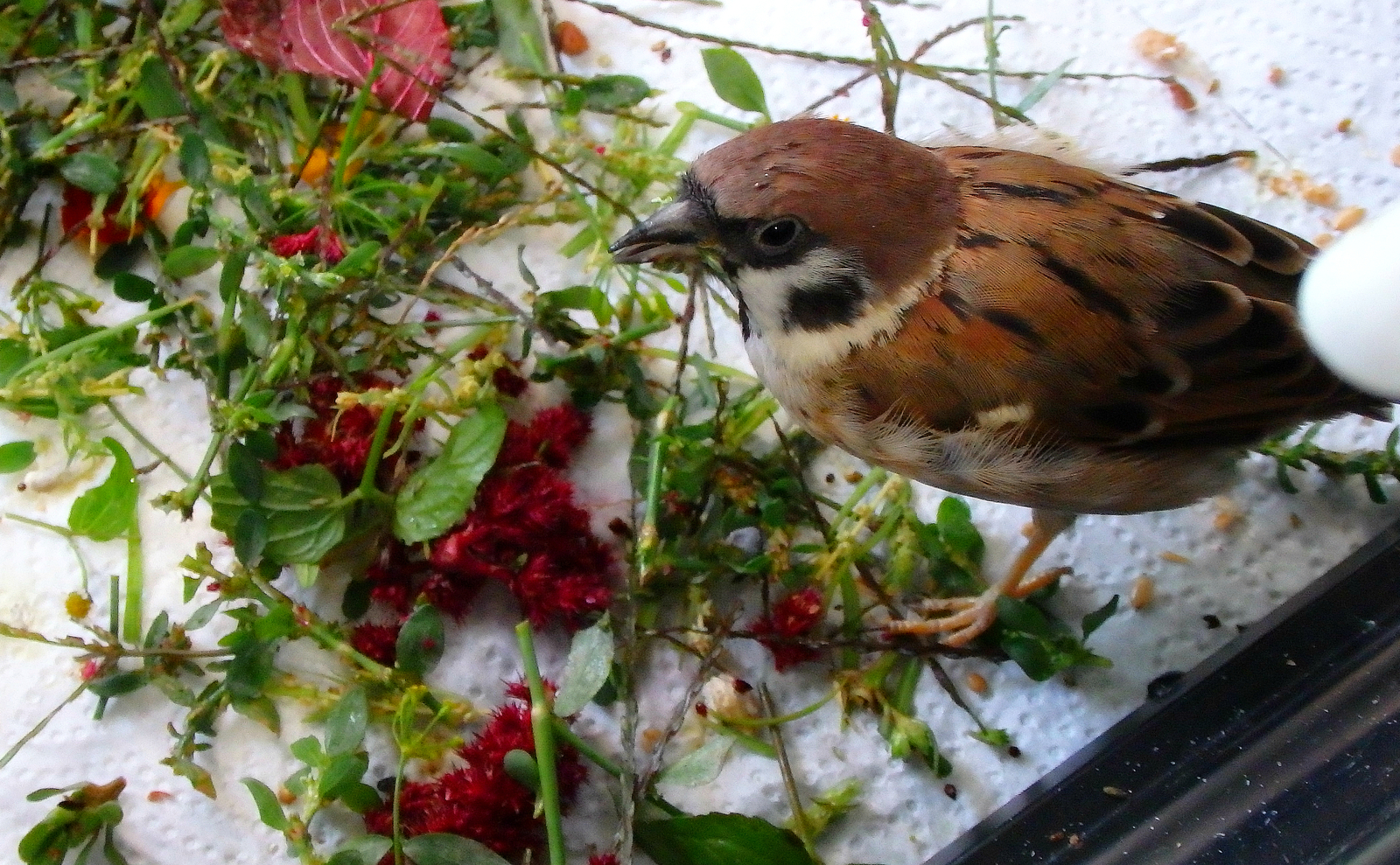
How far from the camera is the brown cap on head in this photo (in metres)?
0.91

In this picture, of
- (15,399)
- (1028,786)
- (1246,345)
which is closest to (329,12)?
(15,399)

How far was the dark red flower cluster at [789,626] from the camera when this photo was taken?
1.20 metres

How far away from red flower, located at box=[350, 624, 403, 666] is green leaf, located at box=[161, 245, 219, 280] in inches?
18.5

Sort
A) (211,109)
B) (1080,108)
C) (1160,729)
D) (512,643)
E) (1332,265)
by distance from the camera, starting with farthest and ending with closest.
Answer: (1080,108), (211,109), (512,643), (1160,729), (1332,265)

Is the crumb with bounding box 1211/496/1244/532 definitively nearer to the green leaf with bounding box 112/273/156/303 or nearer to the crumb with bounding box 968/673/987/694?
the crumb with bounding box 968/673/987/694

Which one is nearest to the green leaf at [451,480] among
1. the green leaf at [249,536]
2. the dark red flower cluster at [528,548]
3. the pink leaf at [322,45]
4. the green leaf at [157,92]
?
the dark red flower cluster at [528,548]

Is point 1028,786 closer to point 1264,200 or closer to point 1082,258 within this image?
point 1082,258

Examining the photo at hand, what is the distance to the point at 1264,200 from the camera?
4.81 ft

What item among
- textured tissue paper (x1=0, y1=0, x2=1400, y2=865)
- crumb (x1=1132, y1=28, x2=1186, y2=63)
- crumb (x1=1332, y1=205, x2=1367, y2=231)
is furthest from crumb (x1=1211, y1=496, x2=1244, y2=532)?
crumb (x1=1132, y1=28, x2=1186, y2=63)

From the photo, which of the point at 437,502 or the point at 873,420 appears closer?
the point at 873,420

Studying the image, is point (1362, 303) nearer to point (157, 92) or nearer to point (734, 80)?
point (734, 80)

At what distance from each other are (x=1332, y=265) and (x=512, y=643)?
88 centimetres

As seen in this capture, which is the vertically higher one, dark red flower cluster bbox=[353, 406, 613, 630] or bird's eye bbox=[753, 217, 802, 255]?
bird's eye bbox=[753, 217, 802, 255]

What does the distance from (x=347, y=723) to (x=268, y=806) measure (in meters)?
0.10
